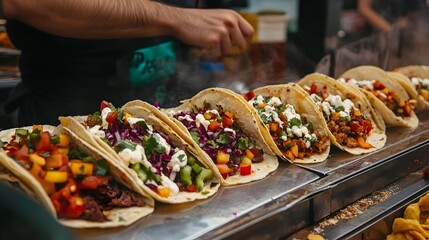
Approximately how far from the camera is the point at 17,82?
4289 millimetres

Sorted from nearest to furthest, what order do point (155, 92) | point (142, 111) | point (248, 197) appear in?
1. point (248, 197)
2. point (142, 111)
3. point (155, 92)

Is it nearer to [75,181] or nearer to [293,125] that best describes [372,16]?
[293,125]

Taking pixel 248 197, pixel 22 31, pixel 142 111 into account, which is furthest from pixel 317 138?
pixel 22 31

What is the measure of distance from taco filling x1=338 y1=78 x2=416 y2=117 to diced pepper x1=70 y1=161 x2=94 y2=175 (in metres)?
2.48

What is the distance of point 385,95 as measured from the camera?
157 inches

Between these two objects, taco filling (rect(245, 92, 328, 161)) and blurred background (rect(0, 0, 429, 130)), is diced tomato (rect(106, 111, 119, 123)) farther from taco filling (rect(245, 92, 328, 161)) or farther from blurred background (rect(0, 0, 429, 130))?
blurred background (rect(0, 0, 429, 130))

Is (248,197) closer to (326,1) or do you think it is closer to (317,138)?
(317,138)

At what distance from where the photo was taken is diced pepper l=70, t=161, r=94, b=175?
86.1 inches

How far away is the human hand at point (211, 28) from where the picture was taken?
12.8 feet

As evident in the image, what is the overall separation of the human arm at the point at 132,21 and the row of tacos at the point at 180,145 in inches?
25.2

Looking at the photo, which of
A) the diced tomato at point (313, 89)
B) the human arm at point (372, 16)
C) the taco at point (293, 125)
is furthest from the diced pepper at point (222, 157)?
the human arm at point (372, 16)

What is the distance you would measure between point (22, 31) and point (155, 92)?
1.22 metres

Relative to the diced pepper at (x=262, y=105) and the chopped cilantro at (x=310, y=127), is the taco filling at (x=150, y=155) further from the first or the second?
the chopped cilantro at (x=310, y=127)

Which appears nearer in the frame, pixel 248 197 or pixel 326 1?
pixel 248 197
